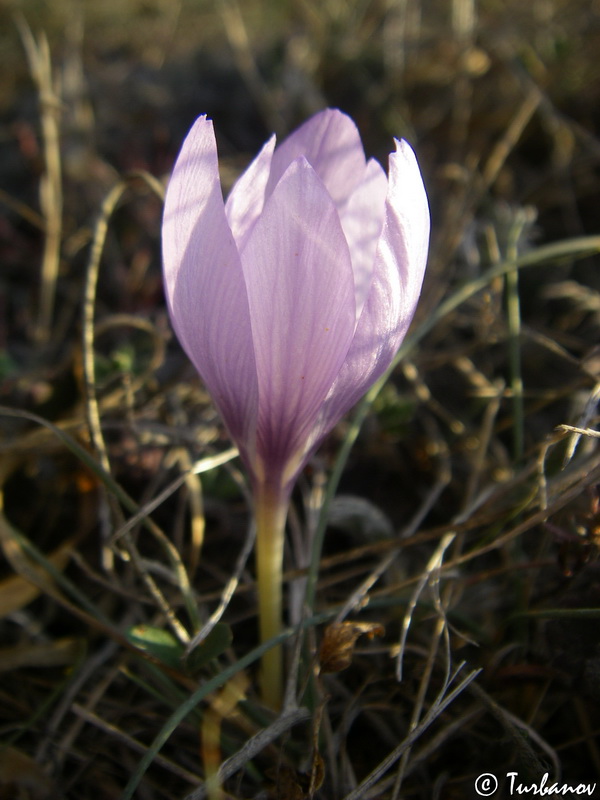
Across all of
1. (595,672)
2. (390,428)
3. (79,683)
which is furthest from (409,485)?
(79,683)

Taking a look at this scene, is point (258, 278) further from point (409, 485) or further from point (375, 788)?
point (409, 485)

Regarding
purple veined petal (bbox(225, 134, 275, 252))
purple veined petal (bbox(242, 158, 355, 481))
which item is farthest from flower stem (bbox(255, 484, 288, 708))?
purple veined petal (bbox(225, 134, 275, 252))

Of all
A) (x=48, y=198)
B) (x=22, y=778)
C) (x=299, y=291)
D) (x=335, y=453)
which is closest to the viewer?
(x=299, y=291)

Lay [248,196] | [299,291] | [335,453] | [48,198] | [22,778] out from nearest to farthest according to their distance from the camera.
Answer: [299,291] → [248,196] → [22,778] → [335,453] → [48,198]

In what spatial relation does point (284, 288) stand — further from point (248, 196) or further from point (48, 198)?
point (48, 198)

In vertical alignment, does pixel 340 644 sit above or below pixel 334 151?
below

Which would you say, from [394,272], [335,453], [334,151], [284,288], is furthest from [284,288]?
[335,453]

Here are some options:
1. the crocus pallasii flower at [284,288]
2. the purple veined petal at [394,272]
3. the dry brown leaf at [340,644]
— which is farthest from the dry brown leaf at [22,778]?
the purple veined petal at [394,272]
